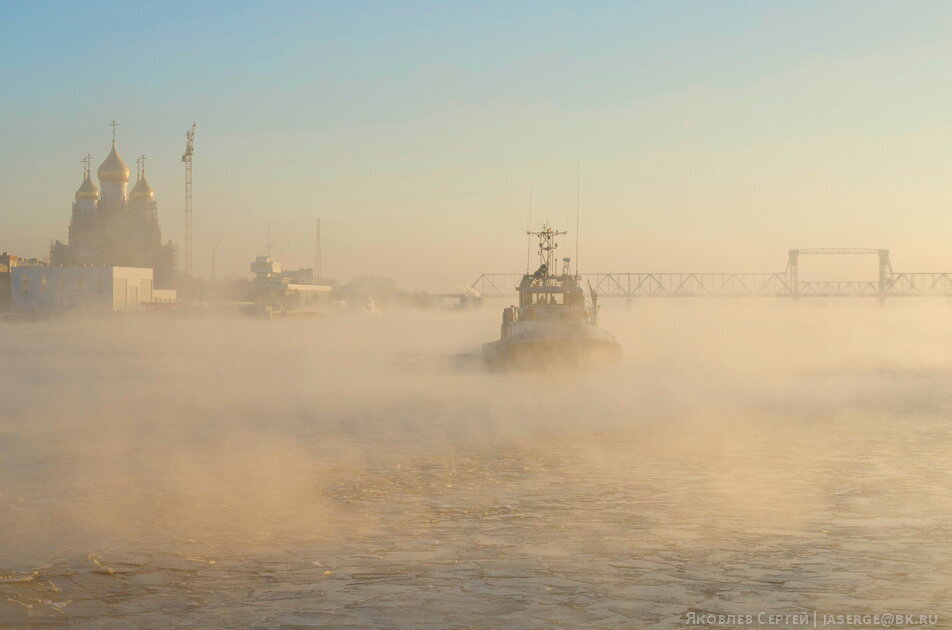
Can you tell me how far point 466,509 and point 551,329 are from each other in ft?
130

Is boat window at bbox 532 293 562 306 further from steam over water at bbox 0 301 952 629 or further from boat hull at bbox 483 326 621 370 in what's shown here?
steam over water at bbox 0 301 952 629

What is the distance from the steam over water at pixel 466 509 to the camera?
14461 millimetres

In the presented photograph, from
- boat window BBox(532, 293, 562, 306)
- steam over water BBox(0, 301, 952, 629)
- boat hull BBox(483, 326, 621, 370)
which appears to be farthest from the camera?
boat window BBox(532, 293, 562, 306)

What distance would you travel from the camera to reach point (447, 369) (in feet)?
227

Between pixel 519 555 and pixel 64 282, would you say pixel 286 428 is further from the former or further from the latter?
pixel 64 282

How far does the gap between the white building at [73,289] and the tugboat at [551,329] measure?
4555 inches

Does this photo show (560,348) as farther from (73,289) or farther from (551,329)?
(73,289)

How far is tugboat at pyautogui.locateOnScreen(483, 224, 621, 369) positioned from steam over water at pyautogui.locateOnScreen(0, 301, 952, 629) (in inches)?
479

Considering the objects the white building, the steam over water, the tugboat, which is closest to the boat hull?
the tugboat

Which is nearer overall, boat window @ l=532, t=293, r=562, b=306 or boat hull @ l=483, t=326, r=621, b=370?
boat hull @ l=483, t=326, r=621, b=370

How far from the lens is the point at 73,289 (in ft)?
558

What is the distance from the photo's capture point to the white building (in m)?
169

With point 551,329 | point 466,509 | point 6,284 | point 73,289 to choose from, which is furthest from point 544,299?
point 6,284

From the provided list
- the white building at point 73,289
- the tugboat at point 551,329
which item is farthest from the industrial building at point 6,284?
the tugboat at point 551,329
